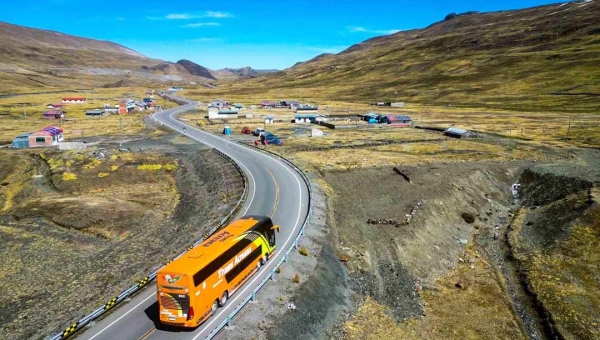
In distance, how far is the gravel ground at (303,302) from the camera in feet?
83.4

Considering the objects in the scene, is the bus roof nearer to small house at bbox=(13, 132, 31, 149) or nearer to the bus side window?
the bus side window

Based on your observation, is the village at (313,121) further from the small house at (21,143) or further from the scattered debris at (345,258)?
the scattered debris at (345,258)

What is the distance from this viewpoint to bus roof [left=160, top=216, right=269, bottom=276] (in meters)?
24.3

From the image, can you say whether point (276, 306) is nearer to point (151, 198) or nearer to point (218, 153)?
point (151, 198)

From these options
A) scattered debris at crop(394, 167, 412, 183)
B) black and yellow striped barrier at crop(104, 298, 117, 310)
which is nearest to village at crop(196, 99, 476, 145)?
scattered debris at crop(394, 167, 412, 183)

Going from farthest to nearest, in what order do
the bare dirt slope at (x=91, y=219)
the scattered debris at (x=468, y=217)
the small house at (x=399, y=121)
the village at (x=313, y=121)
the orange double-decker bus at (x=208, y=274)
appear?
the small house at (x=399, y=121)
the village at (x=313, y=121)
the scattered debris at (x=468, y=217)
the bare dirt slope at (x=91, y=219)
the orange double-decker bus at (x=208, y=274)

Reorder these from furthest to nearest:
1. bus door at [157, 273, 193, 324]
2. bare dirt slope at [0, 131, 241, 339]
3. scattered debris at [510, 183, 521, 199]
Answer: scattered debris at [510, 183, 521, 199] → bare dirt slope at [0, 131, 241, 339] → bus door at [157, 273, 193, 324]

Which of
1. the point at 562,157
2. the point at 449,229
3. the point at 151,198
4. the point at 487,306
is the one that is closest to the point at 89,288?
the point at 151,198

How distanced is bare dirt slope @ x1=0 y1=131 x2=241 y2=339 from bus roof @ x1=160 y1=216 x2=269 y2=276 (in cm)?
837

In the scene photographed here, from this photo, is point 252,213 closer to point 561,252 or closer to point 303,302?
point 303,302

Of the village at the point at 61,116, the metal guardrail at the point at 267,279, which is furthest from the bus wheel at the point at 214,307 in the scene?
the village at the point at 61,116

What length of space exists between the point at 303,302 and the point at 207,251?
7828mm

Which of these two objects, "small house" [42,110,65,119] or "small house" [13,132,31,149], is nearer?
"small house" [13,132,31,149]

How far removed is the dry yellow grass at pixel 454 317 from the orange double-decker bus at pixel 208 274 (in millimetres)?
8622
